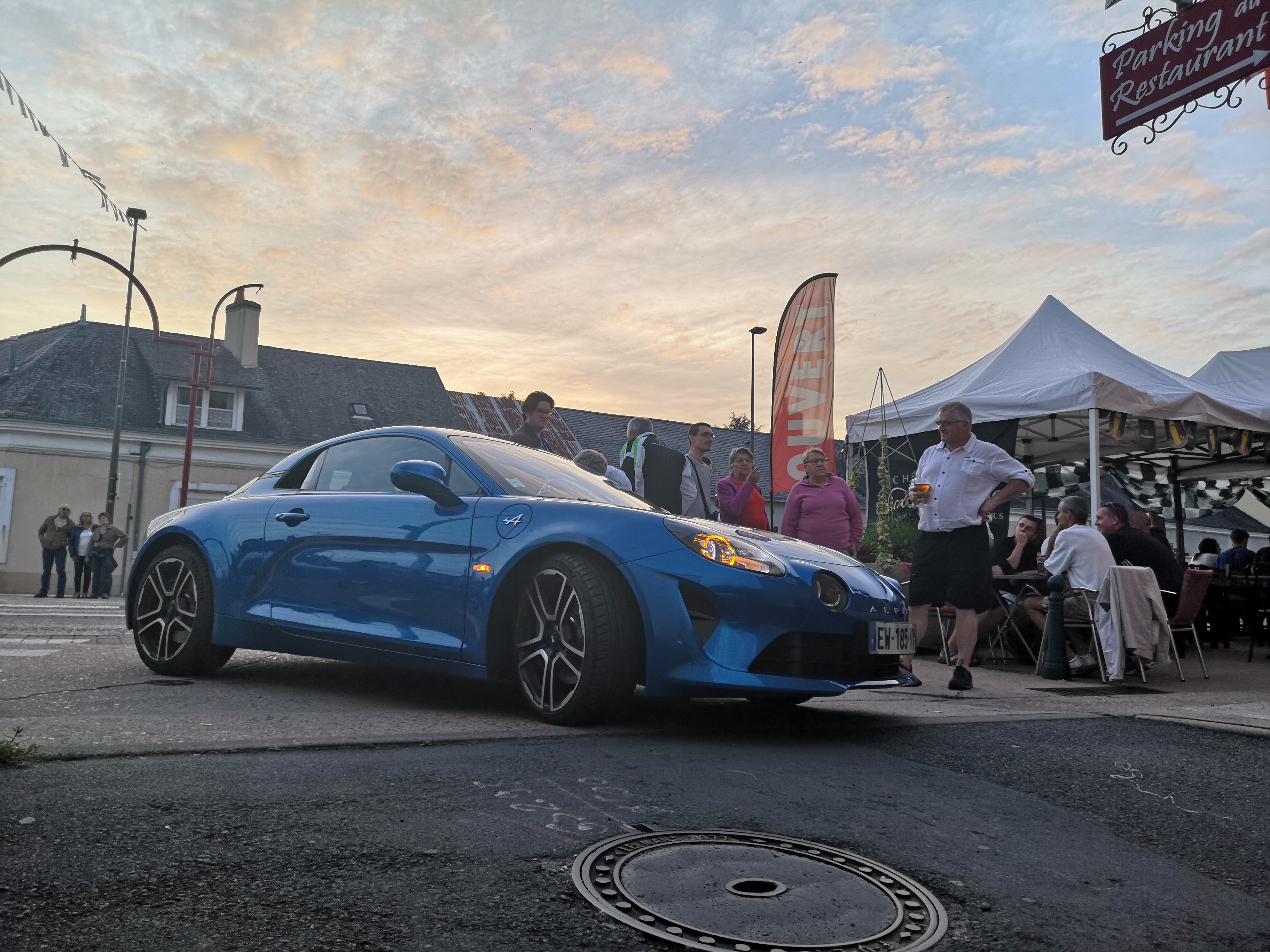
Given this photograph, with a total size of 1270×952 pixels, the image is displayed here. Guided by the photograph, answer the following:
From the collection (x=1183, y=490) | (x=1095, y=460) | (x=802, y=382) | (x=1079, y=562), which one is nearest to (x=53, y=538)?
(x=802, y=382)

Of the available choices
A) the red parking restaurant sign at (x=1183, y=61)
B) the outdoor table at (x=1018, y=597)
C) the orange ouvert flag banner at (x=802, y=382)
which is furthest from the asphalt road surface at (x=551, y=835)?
the orange ouvert flag banner at (x=802, y=382)

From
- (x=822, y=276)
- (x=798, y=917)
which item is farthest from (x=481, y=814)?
(x=822, y=276)

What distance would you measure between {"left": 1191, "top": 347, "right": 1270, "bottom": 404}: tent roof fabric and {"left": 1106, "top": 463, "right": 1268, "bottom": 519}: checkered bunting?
2594 mm

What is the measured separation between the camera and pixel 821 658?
404 centimetres

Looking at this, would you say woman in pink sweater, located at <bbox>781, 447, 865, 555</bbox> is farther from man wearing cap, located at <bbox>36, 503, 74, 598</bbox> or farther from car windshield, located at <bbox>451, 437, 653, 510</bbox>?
man wearing cap, located at <bbox>36, 503, 74, 598</bbox>

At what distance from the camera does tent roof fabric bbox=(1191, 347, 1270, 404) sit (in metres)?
14.3

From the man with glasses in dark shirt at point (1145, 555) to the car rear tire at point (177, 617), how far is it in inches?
276

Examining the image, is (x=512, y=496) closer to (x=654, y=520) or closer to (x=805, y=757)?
(x=654, y=520)

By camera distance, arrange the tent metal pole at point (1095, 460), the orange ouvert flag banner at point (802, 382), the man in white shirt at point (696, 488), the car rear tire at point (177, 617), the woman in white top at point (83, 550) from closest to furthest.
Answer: the car rear tire at point (177, 617) → the man in white shirt at point (696, 488) → the tent metal pole at point (1095, 460) → the orange ouvert flag banner at point (802, 382) → the woman in white top at point (83, 550)

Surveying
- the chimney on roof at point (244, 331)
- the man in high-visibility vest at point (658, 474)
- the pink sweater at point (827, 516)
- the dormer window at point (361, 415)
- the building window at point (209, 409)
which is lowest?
the pink sweater at point (827, 516)

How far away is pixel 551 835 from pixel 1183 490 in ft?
67.8

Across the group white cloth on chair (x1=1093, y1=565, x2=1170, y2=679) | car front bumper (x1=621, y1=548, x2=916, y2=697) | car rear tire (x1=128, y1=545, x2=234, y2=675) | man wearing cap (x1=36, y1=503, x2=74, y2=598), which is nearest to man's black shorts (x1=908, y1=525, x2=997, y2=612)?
white cloth on chair (x1=1093, y1=565, x2=1170, y2=679)

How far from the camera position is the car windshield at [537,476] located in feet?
15.3

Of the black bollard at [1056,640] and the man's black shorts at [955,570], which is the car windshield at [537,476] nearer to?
the man's black shorts at [955,570]
